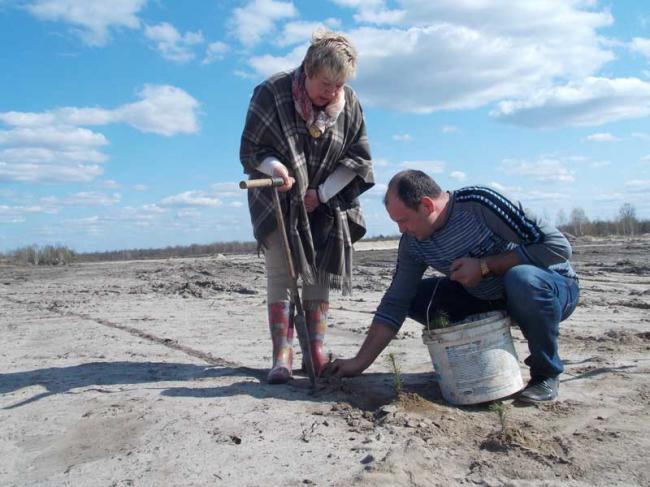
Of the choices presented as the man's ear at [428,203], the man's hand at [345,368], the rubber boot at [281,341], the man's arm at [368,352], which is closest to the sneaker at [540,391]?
the man's arm at [368,352]

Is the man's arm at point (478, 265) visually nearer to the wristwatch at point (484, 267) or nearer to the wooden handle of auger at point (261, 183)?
the wristwatch at point (484, 267)

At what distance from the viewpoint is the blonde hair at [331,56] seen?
3500mm

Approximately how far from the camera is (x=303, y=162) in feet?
12.9

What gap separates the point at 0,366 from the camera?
454 centimetres

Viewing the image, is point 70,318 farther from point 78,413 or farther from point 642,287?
point 642,287

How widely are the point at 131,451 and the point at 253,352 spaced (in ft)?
7.21

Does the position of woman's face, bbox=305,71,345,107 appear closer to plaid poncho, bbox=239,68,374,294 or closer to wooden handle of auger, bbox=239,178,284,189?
plaid poncho, bbox=239,68,374,294

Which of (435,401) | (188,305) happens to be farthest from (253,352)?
(188,305)

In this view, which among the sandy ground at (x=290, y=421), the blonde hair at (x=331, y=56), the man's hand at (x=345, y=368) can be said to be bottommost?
the sandy ground at (x=290, y=421)

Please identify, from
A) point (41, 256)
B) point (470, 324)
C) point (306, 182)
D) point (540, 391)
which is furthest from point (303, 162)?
point (41, 256)

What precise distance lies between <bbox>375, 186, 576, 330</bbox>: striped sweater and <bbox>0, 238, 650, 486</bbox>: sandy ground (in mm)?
614

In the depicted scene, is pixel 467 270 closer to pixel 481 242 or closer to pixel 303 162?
pixel 481 242

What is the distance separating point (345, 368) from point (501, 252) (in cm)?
111

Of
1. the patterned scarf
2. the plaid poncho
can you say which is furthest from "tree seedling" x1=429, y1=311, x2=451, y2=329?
the patterned scarf
